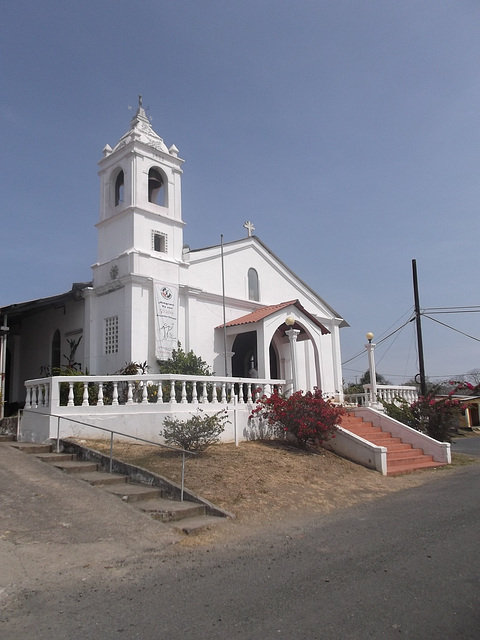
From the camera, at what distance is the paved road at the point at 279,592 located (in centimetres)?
435

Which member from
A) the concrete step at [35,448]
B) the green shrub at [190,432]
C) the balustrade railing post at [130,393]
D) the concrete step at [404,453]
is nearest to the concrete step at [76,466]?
the concrete step at [35,448]

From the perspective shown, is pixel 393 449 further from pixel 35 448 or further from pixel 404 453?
pixel 35 448

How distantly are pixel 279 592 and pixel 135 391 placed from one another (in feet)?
28.3

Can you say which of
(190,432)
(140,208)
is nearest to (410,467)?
(190,432)

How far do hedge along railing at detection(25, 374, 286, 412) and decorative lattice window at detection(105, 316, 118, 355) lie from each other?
3.38m

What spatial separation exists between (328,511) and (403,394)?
1292cm

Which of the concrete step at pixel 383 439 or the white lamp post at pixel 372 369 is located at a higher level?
the white lamp post at pixel 372 369

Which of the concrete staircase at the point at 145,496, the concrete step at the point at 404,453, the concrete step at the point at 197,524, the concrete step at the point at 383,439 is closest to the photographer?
the concrete step at the point at 197,524

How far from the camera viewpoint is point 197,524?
759cm

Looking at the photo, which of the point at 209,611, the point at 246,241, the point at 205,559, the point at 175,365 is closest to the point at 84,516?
the point at 205,559

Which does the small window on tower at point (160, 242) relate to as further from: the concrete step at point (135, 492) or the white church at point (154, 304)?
the concrete step at point (135, 492)

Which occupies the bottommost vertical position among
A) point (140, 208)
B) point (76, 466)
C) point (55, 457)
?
point (76, 466)

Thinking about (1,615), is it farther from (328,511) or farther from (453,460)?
(453,460)

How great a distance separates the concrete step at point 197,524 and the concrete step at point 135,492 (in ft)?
3.23
